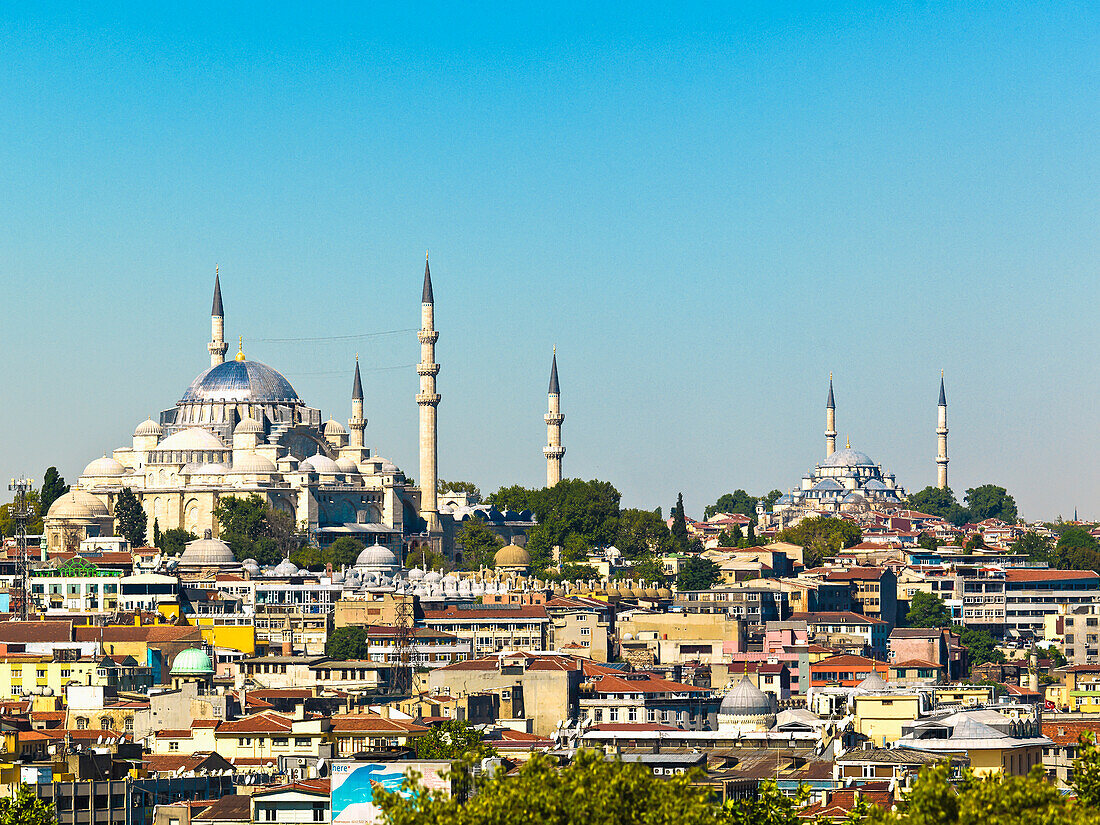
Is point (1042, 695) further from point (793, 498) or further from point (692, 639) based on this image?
point (793, 498)

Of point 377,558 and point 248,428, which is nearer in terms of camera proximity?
point 377,558

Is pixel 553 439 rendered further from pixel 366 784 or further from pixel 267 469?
pixel 366 784

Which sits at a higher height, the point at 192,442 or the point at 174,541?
the point at 192,442

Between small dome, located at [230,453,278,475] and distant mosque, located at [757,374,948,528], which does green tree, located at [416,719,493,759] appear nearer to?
small dome, located at [230,453,278,475]

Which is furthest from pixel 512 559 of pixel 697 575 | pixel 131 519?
pixel 131 519

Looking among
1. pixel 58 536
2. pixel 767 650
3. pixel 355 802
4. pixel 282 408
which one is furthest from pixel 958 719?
pixel 282 408
